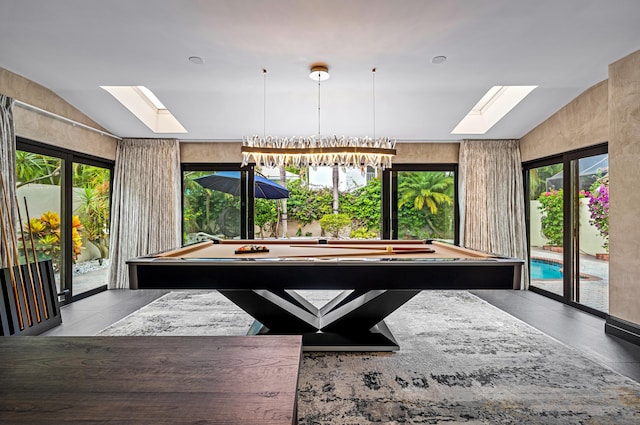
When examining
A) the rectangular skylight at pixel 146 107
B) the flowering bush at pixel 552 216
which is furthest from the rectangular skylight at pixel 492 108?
the rectangular skylight at pixel 146 107

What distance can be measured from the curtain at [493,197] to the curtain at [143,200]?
14.3 feet

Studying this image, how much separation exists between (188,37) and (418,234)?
4.21 meters

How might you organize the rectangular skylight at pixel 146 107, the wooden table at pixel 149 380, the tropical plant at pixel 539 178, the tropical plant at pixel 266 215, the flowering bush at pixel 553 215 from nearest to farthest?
the wooden table at pixel 149 380 → the rectangular skylight at pixel 146 107 → the flowering bush at pixel 553 215 → the tropical plant at pixel 539 178 → the tropical plant at pixel 266 215

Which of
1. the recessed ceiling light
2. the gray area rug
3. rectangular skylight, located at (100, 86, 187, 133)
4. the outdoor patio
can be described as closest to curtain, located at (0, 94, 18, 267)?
rectangular skylight, located at (100, 86, 187, 133)

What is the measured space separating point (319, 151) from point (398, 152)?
2634 mm

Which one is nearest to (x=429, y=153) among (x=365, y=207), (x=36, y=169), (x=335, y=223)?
(x=365, y=207)

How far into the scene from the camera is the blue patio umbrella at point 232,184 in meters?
5.49

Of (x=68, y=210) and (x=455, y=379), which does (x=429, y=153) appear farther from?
(x=68, y=210)

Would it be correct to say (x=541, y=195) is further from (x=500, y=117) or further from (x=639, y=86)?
(x=639, y=86)

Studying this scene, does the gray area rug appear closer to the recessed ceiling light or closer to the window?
the window

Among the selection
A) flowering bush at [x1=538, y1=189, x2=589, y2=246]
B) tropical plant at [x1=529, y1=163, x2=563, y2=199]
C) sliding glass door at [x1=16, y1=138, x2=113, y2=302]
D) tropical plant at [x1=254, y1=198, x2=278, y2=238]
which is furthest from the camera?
tropical plant at [x1=254, y1=198, x2=278, y2=238]

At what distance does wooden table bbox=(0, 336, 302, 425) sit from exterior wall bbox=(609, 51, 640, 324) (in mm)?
3451

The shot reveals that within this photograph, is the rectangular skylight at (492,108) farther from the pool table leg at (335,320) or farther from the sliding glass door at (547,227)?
the pool table leg at (335,320)

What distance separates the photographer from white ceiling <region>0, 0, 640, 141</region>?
232cm
